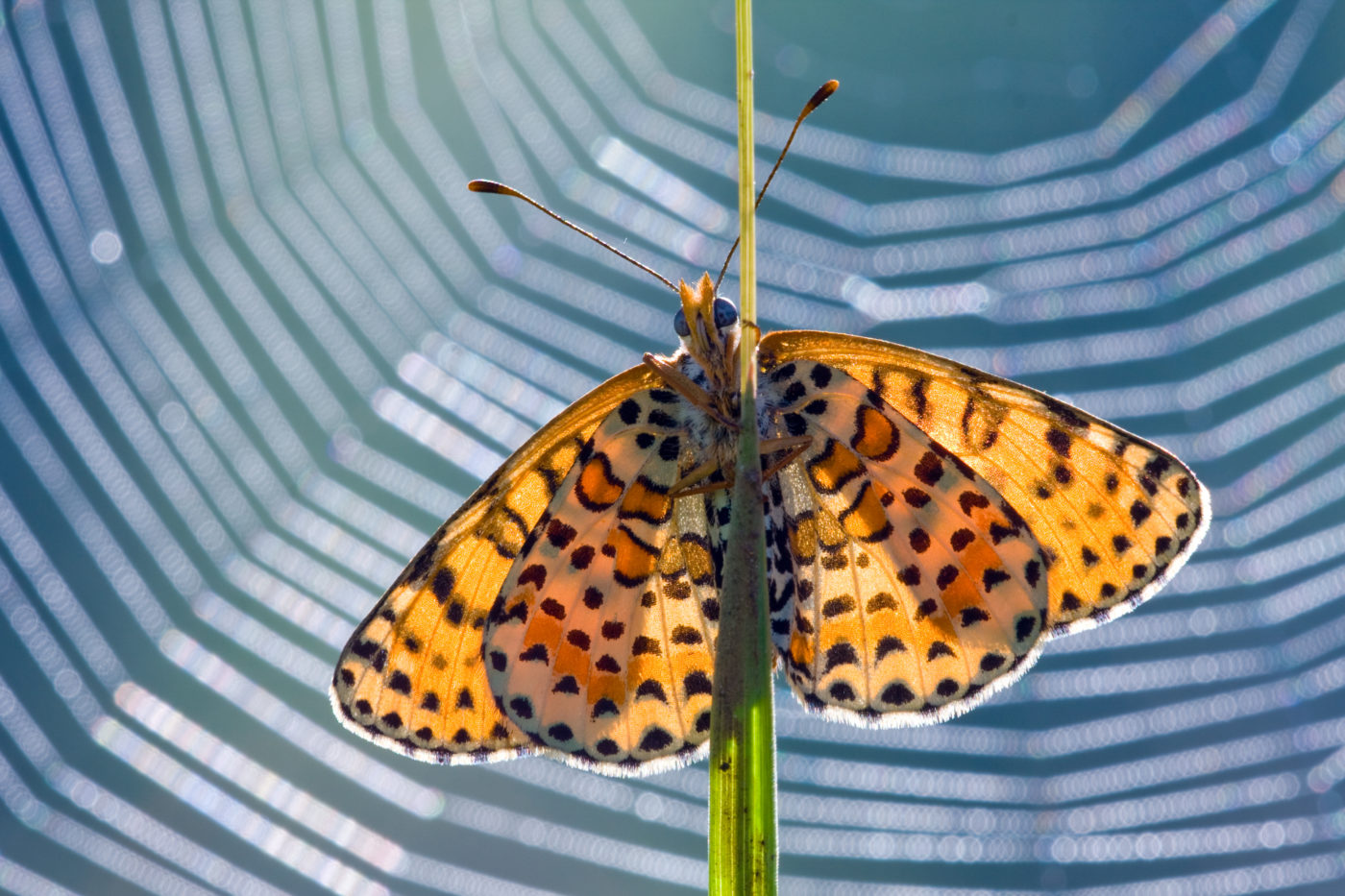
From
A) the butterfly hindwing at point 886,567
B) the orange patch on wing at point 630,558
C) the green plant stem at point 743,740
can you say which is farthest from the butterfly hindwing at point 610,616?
the green plant stem at point 743,740

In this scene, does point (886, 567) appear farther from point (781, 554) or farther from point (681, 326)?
point (681, 326)

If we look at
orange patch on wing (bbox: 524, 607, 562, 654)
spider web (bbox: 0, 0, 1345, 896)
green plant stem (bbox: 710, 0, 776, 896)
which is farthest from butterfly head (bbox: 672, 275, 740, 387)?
spider web (bbox: 0, 0, 1345, 896)

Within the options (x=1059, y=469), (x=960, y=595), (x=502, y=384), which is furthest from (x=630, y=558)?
(x=502, y=384)

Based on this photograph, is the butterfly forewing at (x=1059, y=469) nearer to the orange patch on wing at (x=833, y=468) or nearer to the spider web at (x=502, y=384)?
the orange patch on wing at (x=833, y=468)

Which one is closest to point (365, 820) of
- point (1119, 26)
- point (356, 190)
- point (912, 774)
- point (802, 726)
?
point (802, 726)

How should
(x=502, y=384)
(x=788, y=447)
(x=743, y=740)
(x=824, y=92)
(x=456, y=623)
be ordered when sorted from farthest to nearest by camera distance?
1. (x=502, y=384)
2. (x=456, y=623)
3. (x=788, y=447)
4. (x=824, y=92)
5. (x=743, y=740)

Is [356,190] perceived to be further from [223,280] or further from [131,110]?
[131,110]

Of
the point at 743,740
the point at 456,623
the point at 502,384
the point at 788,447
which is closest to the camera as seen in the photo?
the point at 743,740
